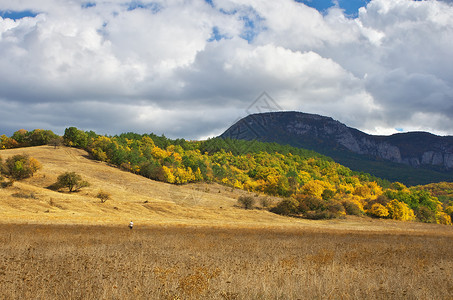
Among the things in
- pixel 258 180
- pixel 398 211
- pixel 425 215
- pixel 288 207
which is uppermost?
pixel 258 180

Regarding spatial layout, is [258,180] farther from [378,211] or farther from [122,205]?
[122,205]

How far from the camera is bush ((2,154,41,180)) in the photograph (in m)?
74.8

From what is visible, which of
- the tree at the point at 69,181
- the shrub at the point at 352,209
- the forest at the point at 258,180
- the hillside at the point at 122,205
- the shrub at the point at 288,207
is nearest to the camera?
the hillside at the point at 122,205

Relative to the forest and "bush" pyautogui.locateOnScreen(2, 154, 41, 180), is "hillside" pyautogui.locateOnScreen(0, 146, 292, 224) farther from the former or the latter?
the forest

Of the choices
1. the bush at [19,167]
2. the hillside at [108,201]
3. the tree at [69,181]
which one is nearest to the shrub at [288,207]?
the hillside at [108,201]

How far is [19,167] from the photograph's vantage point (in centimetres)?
7481

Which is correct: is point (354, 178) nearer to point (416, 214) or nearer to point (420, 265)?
point (416, 214)

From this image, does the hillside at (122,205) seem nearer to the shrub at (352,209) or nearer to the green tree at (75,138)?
the shrub at (352,209)

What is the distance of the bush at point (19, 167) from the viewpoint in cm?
7479

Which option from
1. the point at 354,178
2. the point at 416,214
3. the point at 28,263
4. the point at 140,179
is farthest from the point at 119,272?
the point at 354,178

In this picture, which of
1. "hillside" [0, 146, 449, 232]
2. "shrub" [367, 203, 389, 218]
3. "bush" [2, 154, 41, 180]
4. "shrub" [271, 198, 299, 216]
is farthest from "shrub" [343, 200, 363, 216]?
"bush" [2, 154, 41, 180]

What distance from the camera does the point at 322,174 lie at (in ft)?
644

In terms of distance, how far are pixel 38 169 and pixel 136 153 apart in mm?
39501

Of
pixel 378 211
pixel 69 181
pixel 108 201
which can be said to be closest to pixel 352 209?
pixel 378 211
